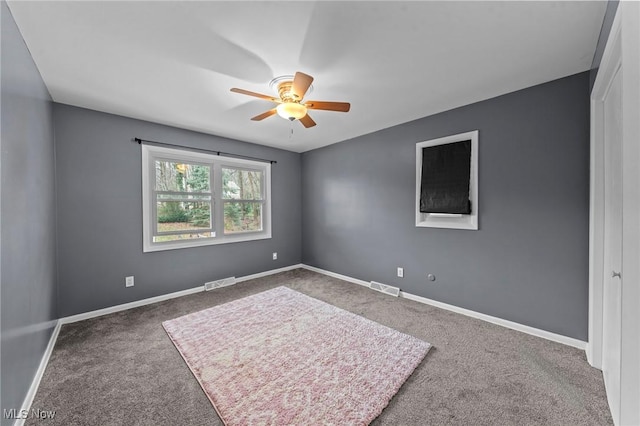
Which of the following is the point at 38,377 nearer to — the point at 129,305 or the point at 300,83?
the point at 129,305

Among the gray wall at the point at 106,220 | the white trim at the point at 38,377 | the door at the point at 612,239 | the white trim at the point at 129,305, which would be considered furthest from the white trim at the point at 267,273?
the door at the point at 612,239

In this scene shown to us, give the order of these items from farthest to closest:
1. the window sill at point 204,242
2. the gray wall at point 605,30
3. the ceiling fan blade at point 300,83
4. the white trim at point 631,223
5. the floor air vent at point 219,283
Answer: the floor air vent at point 219,283, the window sill at point 204,242, the ceiling fan blade at point 300,83, the gray wall at point 605,30, the white trim at point 631,223

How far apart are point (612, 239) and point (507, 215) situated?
0.90m

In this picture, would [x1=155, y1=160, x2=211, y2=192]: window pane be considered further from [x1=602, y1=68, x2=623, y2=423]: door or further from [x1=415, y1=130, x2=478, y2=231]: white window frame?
[x1=602, y1=68, x2=623, y2=423]: door

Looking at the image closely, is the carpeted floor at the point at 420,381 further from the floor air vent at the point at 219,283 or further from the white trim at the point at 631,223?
the floor air vent at the point at 219,283

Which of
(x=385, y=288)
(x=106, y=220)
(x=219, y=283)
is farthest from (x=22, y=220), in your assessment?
(x=385, y=288)

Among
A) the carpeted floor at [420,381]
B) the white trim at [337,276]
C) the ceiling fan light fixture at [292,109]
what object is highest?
the ceiling fan light fixture at [292,109]

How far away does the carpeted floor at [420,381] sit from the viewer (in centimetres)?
153

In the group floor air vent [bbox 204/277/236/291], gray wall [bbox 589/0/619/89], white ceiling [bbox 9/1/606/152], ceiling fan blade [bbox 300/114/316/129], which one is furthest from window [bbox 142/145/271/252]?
gray wall [bbox 589/0/619/89]

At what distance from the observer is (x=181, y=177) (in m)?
3.72

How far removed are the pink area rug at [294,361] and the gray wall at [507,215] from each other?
1.11 m

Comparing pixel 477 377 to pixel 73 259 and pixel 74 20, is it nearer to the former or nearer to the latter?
pixel 74 20

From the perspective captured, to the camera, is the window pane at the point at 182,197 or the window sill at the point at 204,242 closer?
the window sill at the point at 204,242

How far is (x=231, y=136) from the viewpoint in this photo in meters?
4.07
